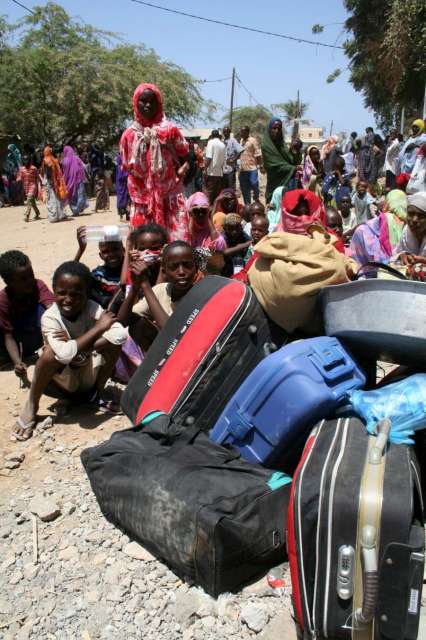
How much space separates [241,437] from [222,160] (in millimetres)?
8919

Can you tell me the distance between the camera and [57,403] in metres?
3.50

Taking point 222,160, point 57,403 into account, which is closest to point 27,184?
point 222,160

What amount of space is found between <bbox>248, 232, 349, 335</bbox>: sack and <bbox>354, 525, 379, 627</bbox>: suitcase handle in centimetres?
108

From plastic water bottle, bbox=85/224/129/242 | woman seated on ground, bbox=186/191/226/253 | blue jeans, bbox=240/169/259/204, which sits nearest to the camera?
plastic water bottle, bbox=85/224/129/242

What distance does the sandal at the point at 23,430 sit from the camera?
3.18 m

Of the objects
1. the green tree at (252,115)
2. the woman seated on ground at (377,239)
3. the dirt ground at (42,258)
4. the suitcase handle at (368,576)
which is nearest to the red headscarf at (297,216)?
the woman seated on ground at (377,239)

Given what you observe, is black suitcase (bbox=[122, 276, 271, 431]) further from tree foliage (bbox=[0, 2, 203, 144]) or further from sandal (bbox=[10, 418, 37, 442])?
tree foliage (bbox=[0, 2, 203, 144])

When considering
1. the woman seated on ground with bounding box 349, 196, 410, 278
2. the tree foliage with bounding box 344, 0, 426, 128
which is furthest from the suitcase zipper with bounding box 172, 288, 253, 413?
the tree foliage with bounding box 344, 0, 426, 128

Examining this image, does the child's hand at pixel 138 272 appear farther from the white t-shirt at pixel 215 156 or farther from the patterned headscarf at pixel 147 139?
the white t-shirt at pixel 215 156

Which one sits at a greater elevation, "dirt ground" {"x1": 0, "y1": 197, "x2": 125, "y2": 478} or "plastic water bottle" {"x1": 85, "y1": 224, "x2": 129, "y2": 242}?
"plastic water bottle" {"x1": 85, "y1": 224, "x2": 129, "y2": 242}

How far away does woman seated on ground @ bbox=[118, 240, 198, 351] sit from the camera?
327cm

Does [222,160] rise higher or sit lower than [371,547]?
higher

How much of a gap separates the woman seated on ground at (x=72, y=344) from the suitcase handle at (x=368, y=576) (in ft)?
6.36

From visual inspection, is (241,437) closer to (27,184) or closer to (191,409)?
(191,409)
